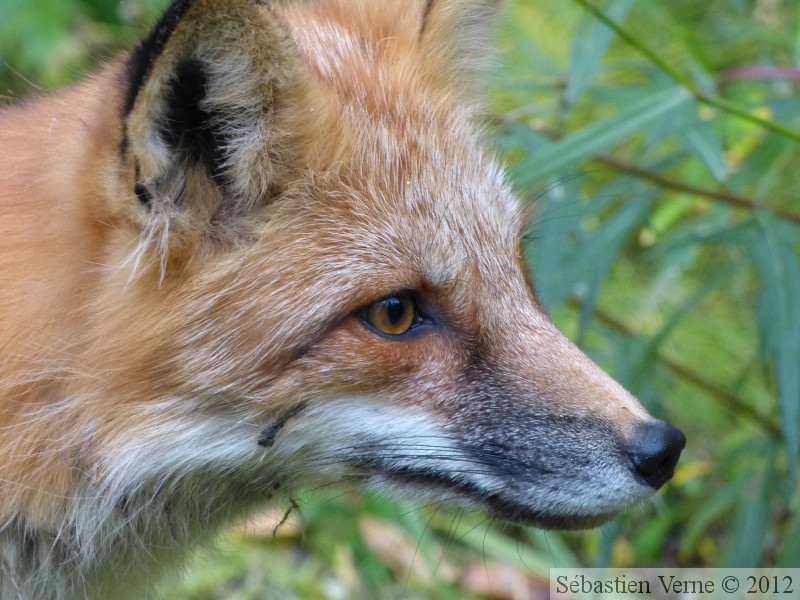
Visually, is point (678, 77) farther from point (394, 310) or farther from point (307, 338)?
point (307, 338)

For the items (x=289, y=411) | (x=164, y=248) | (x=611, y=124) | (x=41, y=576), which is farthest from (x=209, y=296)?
(x=611, y=124)

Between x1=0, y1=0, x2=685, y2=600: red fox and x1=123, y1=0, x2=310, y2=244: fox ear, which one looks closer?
x1=123, y1=0, x2=310, y2=244: fox ear

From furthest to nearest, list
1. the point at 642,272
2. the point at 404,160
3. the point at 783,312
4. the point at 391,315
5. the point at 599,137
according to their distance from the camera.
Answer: the point at 642,272 → the point at 599,137 → the point at 783,312 → the point at 404,160 → the point at 391,315

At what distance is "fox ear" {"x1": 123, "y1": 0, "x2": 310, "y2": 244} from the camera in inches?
101

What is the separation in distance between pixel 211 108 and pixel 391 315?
2.75 feet

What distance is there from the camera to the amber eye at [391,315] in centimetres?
295

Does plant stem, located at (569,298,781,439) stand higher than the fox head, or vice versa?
the fox head

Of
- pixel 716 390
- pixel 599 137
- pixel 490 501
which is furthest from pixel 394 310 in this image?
pixel 716 390

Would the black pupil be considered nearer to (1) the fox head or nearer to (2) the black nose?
(1) the fox head

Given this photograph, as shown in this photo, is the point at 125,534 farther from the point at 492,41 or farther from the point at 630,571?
the point at 630,571

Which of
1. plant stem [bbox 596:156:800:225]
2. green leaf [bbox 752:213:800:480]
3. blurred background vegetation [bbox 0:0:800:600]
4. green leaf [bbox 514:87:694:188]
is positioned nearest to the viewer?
green leaf [bbox 752:213:800:480]

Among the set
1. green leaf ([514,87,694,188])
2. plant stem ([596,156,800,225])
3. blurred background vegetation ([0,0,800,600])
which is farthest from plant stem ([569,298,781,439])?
green leaf ([514,87,694,188])

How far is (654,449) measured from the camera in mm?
2875

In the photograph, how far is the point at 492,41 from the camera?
4.12 meters
